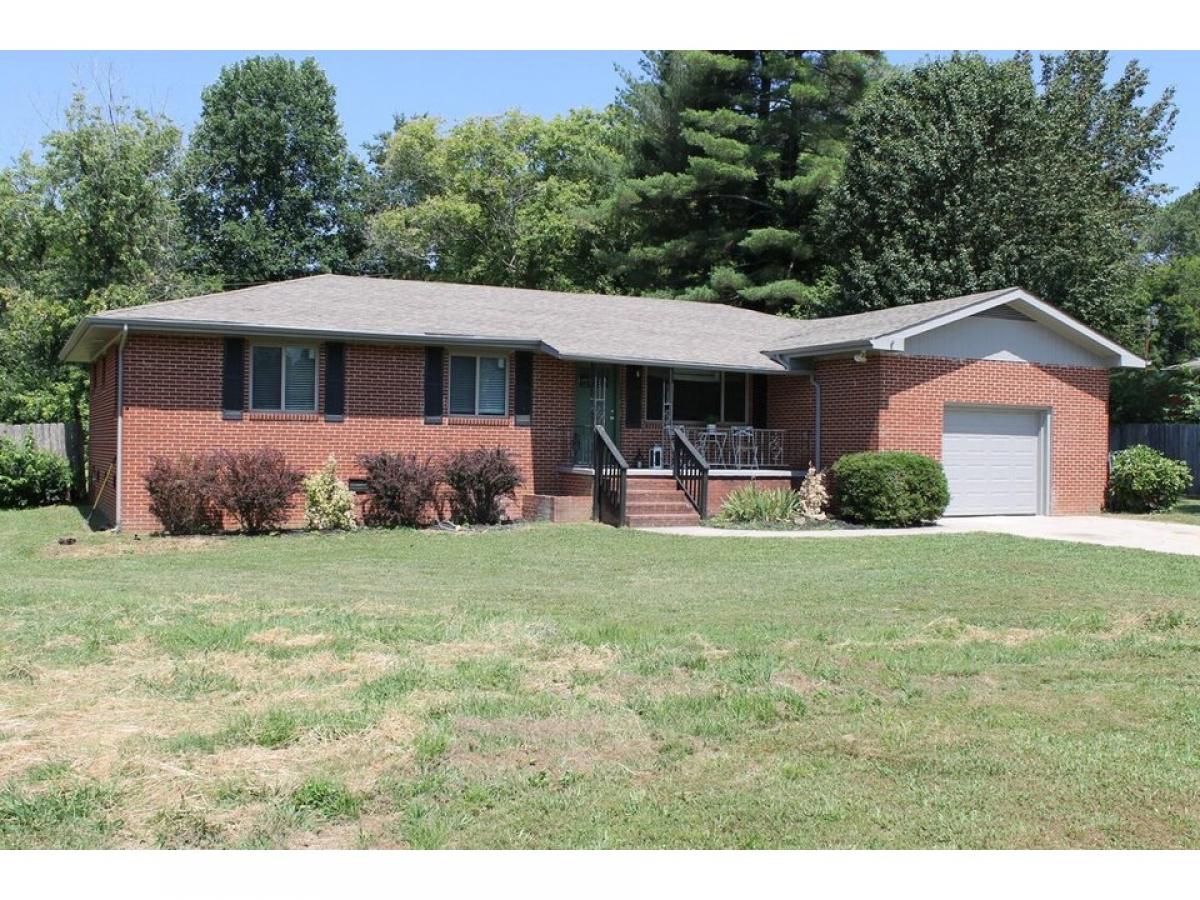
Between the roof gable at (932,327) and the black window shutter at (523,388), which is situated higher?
the roof gable at (932,327)

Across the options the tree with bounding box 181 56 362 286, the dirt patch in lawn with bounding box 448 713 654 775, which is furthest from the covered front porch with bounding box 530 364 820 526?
the tree with bounding box 181 56 362 286

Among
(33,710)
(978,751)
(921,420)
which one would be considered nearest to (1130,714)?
(978,751)

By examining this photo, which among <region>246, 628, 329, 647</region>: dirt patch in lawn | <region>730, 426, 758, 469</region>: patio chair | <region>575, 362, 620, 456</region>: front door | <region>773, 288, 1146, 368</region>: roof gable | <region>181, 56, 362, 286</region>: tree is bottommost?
<region>246, 628, 329, 647</region>: dirt patch in lawn

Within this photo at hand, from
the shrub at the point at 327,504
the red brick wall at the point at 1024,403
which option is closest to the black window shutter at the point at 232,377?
the shrub at the point at 327,504

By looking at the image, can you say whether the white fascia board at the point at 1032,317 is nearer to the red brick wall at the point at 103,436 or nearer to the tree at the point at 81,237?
the red brick wall at the point at 103,436

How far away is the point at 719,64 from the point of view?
33.7 metres

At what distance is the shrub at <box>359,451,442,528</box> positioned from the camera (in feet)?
56.2

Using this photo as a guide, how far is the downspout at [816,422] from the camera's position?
786 inches

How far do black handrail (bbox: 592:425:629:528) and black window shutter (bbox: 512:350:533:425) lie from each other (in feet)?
4.63

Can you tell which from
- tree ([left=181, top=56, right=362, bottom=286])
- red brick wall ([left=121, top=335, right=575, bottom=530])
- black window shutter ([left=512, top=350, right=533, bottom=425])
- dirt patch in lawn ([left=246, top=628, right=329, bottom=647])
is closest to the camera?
dirt patch in lawn ([left=246, top=628, right=329, bottom=647])

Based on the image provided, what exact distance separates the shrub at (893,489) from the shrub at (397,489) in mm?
6733

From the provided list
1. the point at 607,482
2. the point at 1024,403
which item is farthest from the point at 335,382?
the point at 1024,403

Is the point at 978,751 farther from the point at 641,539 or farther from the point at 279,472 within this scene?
the point at 279,472

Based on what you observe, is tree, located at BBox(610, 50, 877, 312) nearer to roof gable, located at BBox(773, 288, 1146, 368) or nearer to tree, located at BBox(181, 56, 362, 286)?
roof gable, located at BBox(773, 288, 1146, 368)
